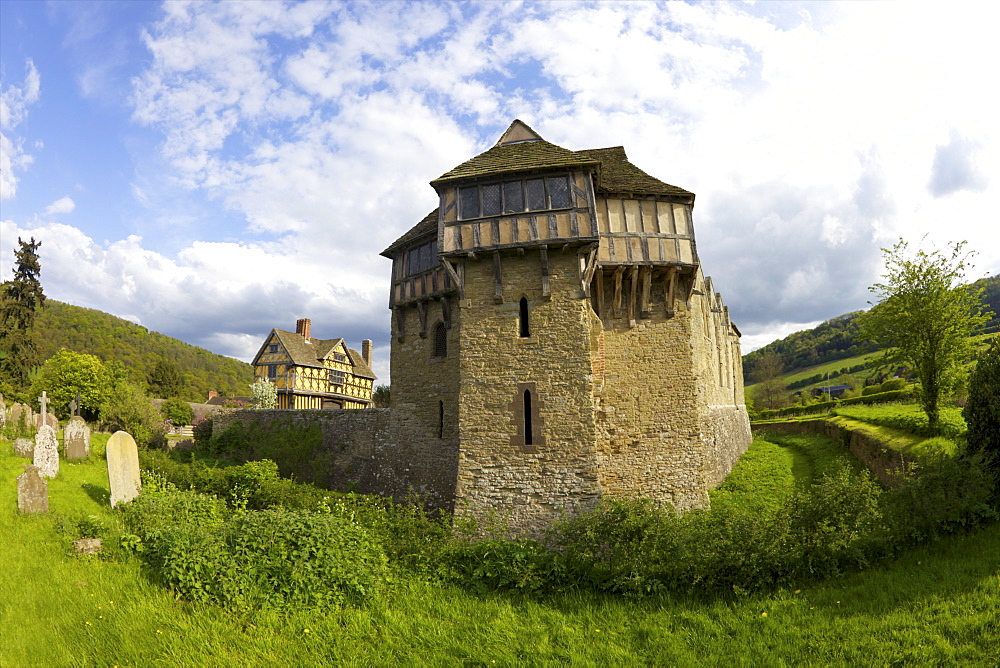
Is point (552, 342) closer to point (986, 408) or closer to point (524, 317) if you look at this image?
point (524, 317)

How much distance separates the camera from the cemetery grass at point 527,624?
6.36 metres

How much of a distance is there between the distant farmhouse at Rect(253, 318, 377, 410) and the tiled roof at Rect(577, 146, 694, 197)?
25363 millimetres

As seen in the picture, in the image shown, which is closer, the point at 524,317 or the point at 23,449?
the point at 524,317

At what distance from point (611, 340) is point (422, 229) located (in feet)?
25.2

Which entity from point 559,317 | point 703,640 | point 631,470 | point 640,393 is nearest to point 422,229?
point 559,317

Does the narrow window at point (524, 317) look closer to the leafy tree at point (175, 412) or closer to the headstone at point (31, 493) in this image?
the headstone at point (31, 493)

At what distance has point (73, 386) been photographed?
26.8 meters

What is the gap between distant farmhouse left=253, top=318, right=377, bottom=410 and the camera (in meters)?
39.8

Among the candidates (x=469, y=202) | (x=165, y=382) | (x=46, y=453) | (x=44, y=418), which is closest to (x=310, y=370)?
(x=165, y=382)

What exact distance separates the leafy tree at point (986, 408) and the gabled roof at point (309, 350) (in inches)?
1499

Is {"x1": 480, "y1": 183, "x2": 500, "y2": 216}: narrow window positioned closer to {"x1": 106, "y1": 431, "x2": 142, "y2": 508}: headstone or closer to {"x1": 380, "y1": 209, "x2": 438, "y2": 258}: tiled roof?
{"x1": 380, "y1": 209, "x2": 438, "y2": 258}: tiled roof

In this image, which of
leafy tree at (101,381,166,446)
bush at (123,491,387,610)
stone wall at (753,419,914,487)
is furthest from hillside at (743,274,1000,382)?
bush at (123,491,387,610)

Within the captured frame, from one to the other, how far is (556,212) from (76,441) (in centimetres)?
1634

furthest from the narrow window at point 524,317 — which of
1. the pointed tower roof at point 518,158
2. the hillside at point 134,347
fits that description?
the hillside at point 134,347
